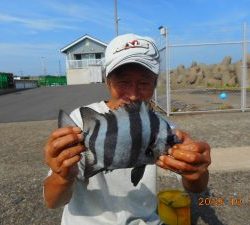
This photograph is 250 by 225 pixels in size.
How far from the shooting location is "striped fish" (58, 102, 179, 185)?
1615 millimetres

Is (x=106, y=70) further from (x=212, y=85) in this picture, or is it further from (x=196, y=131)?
(x=212, y=85)

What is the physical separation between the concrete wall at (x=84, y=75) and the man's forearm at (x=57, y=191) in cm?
4729

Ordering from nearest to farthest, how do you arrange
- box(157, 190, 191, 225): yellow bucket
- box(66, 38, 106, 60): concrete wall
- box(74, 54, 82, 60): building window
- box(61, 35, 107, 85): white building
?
box(157, 190, 191, 225): yellow bucket → box(61, 35, 107, 85): white building → box(66, 38, 106, 60): concrete wall → box(74, 54, 82, 60): building window

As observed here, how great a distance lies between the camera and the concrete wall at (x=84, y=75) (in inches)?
1955

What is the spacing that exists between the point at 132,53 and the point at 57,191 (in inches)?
31.5

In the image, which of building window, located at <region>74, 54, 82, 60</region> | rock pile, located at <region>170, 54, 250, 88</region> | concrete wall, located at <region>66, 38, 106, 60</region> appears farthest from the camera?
building window, located at <region>74, 54, 82, 60</region>

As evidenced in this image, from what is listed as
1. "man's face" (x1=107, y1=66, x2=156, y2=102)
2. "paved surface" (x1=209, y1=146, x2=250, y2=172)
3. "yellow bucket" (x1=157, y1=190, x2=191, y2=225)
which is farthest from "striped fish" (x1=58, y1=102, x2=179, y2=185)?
"paved surface" (x1=209, y1=146, x2=250, y2=172)

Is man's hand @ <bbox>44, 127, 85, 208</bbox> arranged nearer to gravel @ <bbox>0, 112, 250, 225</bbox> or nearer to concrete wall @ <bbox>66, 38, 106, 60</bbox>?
gravel @ <bbox>0, 112, 250, 225</bbox>

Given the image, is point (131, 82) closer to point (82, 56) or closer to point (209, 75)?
point (209, 75)

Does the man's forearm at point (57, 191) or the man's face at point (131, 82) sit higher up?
the man's face at point (131, 82)

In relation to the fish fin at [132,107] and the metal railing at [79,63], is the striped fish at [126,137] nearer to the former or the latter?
the fish fin at [132,107]

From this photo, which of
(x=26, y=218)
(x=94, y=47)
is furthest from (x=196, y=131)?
(x=94, y=47)

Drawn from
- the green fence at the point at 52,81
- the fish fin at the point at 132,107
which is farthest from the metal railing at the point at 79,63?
the fish fin at the point at 132,107

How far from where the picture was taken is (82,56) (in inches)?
2087
